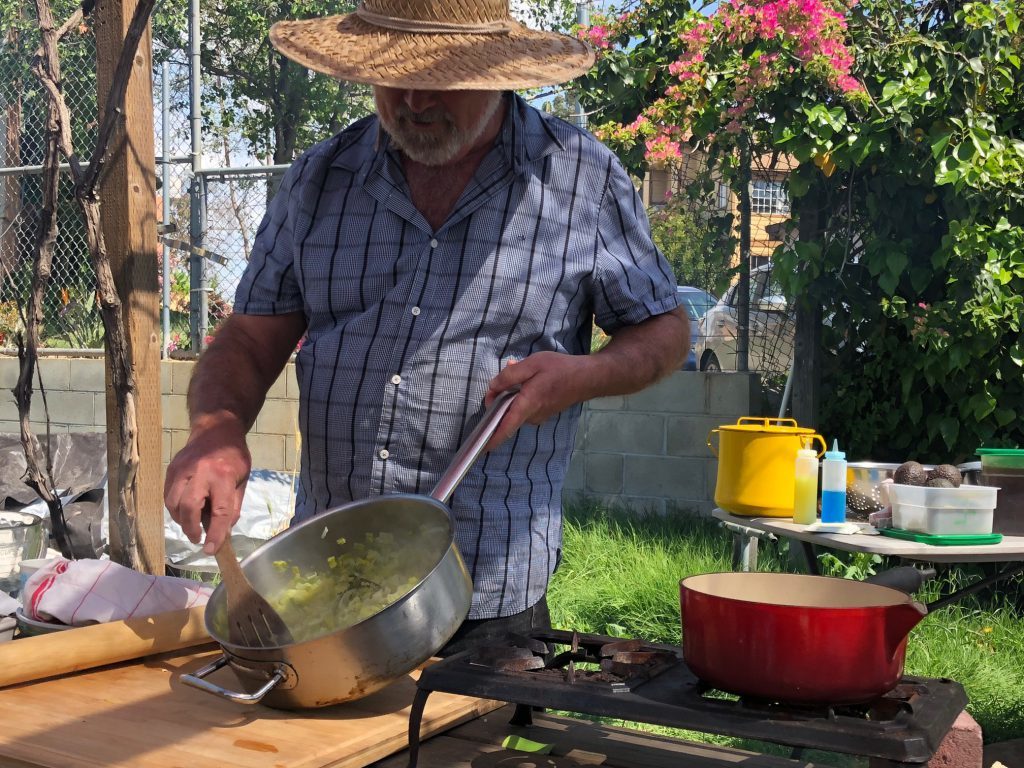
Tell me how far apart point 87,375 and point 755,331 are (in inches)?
159

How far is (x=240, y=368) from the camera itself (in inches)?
79.4

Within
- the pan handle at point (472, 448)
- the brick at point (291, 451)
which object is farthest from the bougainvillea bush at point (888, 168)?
the pan handle at point (472, 448)

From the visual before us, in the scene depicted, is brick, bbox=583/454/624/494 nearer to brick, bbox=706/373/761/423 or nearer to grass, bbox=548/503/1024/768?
grass, bbox=548/503/1024/768

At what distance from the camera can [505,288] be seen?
6.35 ft

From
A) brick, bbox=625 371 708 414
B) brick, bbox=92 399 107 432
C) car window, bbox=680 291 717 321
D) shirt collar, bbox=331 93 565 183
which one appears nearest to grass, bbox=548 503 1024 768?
brick, bbox=625 371 708 414

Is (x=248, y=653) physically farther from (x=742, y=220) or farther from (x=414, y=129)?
(x=742, y=220)

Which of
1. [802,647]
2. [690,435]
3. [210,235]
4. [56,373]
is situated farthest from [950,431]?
[56,373]

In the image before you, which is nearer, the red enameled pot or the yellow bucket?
the red enameled pot

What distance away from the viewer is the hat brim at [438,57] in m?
1.79

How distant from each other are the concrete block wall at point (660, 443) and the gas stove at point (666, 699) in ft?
14.9

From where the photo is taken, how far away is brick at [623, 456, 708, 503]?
594 cm

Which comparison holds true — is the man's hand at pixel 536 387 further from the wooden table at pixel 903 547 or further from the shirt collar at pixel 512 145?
the wooden table at pixel 903 547

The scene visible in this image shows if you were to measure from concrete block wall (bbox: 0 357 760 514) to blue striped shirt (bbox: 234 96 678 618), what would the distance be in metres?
3.87

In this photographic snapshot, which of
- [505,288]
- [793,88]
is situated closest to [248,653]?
[505,288]
